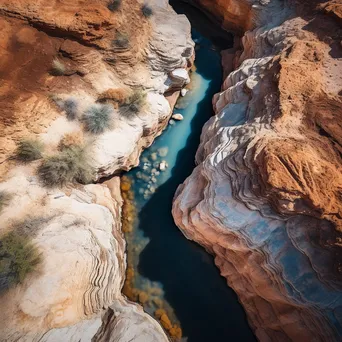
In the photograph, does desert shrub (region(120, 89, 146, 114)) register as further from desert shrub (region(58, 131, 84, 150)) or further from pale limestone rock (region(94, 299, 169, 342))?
pale limestone rock (region(94, 299, 169, 342))

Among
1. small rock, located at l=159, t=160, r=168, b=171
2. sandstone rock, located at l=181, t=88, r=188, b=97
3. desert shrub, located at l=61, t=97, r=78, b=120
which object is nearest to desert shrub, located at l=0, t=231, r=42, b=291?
desert shrub, located at l=61, t=97, r=78, b=120

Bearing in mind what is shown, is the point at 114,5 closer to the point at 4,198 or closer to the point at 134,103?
the point at 134,103

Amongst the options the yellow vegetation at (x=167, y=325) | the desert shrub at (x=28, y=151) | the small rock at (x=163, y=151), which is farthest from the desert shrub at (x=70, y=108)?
the yellow vegetation at (x=167, y=325)

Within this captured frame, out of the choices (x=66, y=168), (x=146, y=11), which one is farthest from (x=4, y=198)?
(x=146, y=11)

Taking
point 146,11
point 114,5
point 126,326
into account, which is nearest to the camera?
point 126,326

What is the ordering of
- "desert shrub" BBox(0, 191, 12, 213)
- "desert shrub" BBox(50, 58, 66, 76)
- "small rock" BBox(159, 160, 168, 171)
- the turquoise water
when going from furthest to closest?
"small rock" BBox(159, 160, 168, 171)
"desert shrub" BBox(50, 58, 66, 76)
the turquoise water
"desert shrub" BBox(0, 191, 12, 213)

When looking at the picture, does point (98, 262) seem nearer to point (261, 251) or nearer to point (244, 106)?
point (261, 251)
